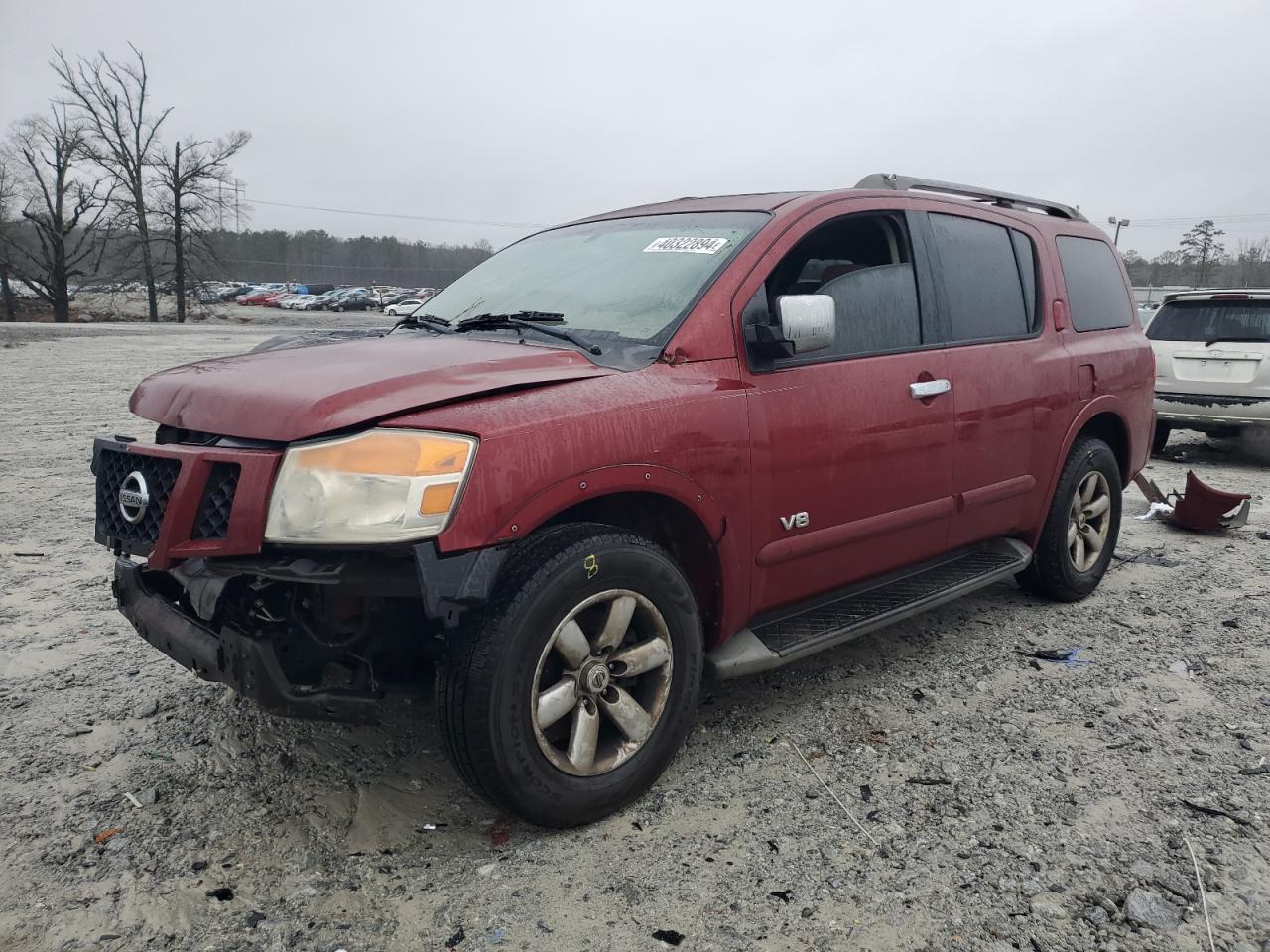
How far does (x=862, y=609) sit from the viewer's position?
11.7ft

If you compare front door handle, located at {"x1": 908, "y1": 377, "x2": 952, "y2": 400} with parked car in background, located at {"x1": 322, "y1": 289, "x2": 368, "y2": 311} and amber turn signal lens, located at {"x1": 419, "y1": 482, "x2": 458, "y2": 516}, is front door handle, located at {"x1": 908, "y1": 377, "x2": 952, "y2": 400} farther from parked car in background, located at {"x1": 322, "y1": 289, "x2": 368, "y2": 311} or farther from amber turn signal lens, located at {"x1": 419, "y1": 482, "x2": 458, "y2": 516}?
parked car in background, located at {"x1": 322, "y1": 289, "x2": 368, "y2": 311}

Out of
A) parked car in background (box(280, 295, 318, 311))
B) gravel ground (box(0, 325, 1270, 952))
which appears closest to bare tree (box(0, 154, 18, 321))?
parked car in background (box(280, 295, 318, 311))

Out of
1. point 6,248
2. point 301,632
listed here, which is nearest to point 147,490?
point 301,632

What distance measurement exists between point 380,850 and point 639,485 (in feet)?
4.03

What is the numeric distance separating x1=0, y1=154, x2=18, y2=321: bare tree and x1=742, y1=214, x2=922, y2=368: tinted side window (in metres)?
44.2

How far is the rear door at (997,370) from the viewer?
3895mm

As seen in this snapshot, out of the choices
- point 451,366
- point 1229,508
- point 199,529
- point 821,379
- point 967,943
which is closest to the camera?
point 967,943

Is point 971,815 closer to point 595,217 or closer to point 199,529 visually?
point 199,529

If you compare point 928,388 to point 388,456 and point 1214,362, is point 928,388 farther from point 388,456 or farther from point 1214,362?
point 1214,362

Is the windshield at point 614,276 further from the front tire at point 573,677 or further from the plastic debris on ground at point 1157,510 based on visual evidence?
the plastic debris on ground at point 1157,510

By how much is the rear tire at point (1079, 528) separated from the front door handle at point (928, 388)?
3.92 ft

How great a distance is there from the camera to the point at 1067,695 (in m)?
3.72

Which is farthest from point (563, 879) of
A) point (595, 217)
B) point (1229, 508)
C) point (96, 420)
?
point (96, 420)

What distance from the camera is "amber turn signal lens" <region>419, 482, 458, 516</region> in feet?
7.68
